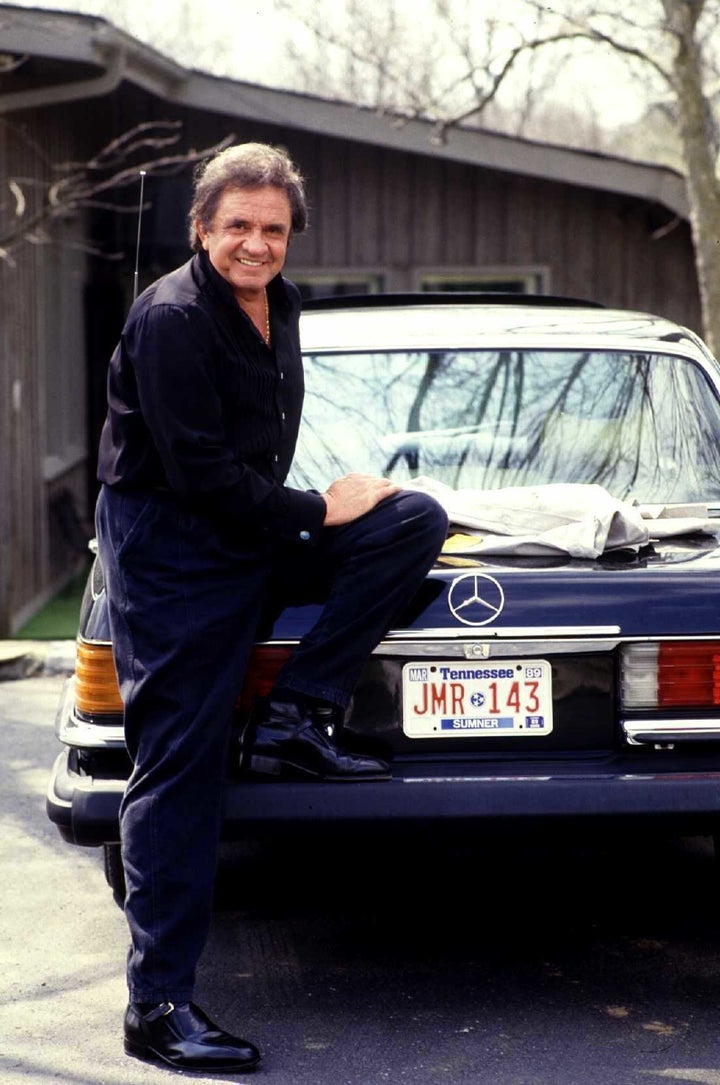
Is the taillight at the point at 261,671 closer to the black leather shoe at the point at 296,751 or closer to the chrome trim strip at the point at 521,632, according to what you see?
the black leather shoe at the point at 296,751

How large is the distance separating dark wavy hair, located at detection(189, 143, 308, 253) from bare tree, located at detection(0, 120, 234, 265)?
5.14 metres

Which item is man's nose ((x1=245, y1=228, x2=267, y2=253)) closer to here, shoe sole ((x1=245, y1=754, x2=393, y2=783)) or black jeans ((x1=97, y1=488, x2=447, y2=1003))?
black jeans ((x1=97, y1=488, x2=447, y2=1003))

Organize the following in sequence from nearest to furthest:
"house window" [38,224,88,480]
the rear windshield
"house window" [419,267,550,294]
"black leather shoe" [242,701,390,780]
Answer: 1. "black leather shoe" [242,701,390,780]
2. the rear windshield
3. "house window" [38,224,88,480]
4. "house window" [419,267,550,294]

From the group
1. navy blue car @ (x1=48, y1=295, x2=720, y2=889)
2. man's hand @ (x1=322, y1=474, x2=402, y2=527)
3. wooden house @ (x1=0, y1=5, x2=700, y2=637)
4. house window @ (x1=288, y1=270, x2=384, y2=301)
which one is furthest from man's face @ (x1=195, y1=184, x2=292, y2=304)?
house window @ (x1=288, y1=270, x2=384, y2=301)

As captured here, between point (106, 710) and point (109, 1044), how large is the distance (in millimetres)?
741

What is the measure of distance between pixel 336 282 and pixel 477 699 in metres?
8.82

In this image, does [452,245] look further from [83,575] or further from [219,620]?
[219,620]

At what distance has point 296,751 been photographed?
3.49 meters

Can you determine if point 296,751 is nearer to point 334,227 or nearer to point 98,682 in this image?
point 98,682

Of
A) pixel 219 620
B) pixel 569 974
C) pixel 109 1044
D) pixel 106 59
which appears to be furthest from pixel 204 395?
pixel 106 59

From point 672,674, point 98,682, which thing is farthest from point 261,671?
point 672,674

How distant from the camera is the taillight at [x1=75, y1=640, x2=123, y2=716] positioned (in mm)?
3645

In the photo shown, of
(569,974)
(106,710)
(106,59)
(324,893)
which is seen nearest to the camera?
(106,710)

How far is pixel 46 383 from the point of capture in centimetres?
1142
